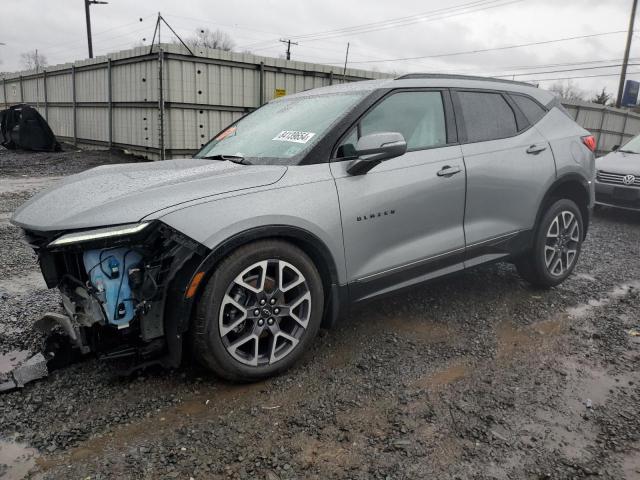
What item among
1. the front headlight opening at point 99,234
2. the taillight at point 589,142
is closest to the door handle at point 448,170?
the taillight at point 589,142

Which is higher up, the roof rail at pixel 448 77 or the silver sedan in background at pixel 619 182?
the roof rail at pixel 448 77

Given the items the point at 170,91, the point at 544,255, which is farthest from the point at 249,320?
the point at 170,91

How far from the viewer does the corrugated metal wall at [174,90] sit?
1170cm

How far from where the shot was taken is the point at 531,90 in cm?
444

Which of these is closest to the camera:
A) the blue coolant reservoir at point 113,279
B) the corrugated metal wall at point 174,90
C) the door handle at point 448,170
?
the blue coolant reservoir at point 113,279

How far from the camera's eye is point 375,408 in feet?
8.59

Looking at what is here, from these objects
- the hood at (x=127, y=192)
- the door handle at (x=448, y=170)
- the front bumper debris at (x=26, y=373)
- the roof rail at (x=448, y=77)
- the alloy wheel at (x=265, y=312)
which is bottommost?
the front bumper debris at (x=26, y=373)

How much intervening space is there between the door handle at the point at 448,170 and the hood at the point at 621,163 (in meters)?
6.42

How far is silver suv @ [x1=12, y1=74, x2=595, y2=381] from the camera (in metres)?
2.47

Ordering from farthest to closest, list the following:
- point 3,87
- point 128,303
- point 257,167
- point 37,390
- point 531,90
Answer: point 3,87 < point 531,90 < point 257,167 < point 37,390 < point 128,303

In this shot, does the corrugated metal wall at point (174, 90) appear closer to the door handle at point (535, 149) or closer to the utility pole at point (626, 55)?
the door handle at point (535, 149)

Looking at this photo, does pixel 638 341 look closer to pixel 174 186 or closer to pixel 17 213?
pixel 174 186

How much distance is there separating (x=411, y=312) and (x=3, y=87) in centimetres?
Answer: 2661

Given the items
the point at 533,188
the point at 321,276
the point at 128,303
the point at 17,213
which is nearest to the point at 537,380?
the point at 321,276
